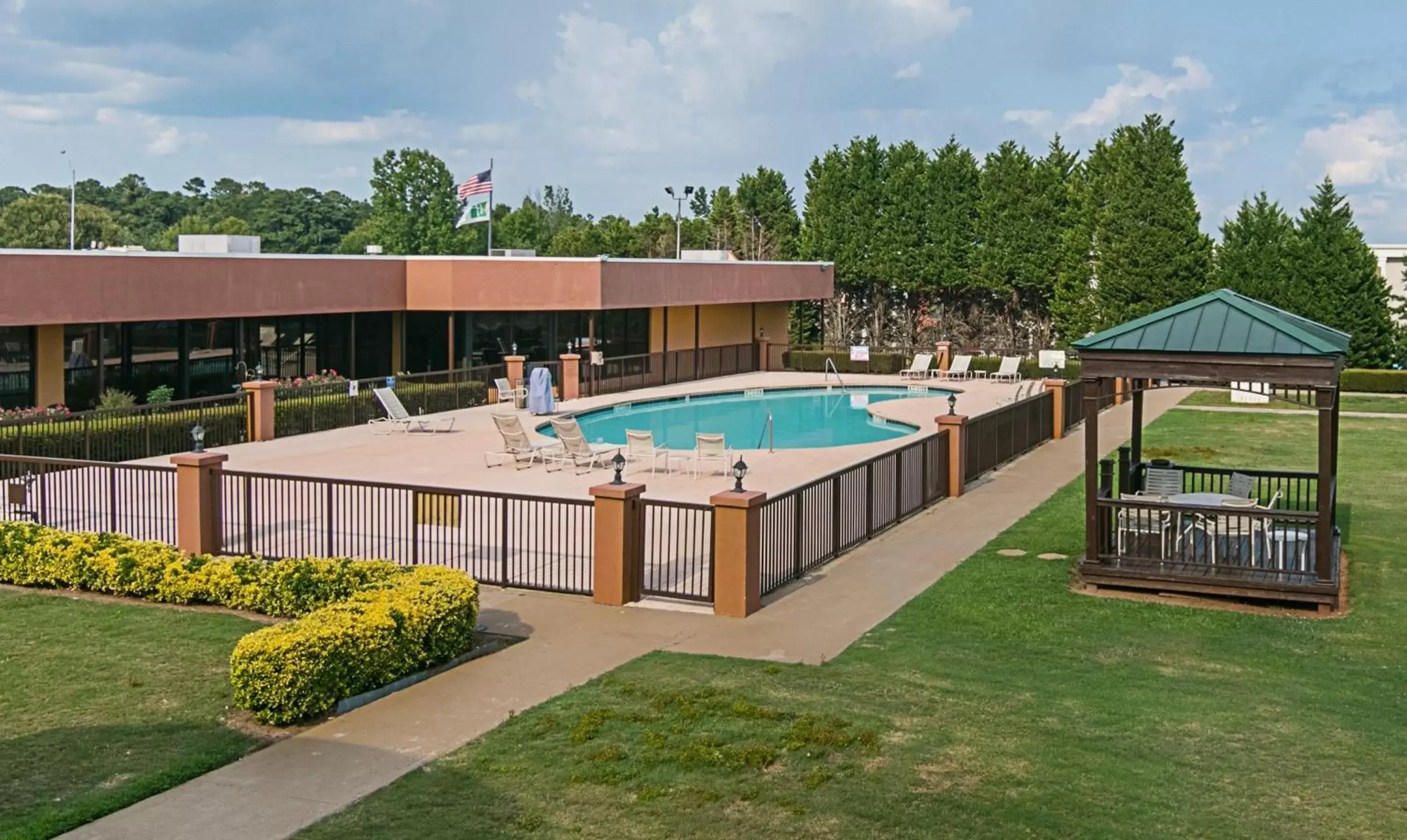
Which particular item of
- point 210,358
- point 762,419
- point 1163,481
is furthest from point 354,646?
point 762,419

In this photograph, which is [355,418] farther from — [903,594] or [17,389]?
[903,594]

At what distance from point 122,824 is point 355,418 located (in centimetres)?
2244

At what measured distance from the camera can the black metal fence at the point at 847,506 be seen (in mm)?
14961

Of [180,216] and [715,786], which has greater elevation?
[180,216]

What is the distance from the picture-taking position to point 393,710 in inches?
423

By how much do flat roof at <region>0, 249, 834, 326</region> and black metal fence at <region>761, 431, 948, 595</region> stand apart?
15.7m

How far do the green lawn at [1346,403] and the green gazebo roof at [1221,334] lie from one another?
22193mm

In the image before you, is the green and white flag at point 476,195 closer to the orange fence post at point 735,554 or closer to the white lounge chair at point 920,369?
the white lounge chair at point 920,369

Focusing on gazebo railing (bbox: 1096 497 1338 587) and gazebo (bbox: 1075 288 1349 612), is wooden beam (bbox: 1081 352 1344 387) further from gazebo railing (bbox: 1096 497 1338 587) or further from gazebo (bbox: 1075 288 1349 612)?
gazebo railing (bbox: 1096 497 1338 587)

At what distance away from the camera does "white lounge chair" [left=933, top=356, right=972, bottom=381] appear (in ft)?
151

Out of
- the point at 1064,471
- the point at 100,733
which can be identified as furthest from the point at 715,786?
the point at 1064,471

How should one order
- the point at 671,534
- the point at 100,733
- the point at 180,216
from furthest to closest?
the point at 180,216 → the point at 671,534 → the point at 100,733

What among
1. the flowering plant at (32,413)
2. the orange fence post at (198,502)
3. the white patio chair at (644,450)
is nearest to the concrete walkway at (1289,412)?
the white patio chair at (644,450)

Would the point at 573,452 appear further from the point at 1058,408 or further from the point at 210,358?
the point at 210,358
